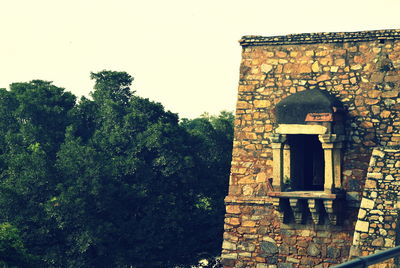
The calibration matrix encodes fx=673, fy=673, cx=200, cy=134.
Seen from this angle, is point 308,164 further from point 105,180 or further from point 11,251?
point 105,180

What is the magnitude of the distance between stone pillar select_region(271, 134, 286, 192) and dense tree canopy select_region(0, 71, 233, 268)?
962cm

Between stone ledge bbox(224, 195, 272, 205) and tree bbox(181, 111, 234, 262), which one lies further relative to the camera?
tree bbox(181, 111, 234, 262)

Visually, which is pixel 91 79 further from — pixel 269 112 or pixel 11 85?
pixel 269 112

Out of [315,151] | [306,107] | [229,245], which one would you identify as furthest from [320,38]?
[229,245]

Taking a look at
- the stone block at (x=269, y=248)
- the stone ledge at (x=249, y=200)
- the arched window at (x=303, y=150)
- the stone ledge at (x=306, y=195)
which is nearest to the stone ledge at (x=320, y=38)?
the arched window at (x=303, y=150)

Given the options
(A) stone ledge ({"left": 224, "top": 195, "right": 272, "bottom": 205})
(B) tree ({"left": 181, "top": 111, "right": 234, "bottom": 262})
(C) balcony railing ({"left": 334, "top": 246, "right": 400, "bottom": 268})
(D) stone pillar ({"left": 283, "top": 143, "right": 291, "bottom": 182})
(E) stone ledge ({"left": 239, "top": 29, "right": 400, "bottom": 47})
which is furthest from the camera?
(B) tree ({"left": 181, "top": 111, "right": 234, "bottom": 262})

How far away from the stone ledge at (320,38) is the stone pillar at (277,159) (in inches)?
77.1

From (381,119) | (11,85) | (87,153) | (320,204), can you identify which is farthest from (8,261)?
(11,85)

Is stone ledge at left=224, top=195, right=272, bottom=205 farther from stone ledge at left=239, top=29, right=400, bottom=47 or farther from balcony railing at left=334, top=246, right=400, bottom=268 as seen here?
balcony railing at left=334, top=246, right=400, bottom=268

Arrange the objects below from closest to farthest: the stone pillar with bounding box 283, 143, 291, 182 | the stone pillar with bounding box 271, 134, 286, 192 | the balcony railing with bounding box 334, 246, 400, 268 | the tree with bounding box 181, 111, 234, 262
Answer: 1. the balcony railing with bounding box 334, 246, 400, 268
2. the stone pillar with bounding box 271, 134, 286, 192
3. the stone pillar with bounding box 283, 143, 291, 182
4. the tree with bounding box 181, 111, 234, 262

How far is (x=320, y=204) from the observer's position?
40.6 feet

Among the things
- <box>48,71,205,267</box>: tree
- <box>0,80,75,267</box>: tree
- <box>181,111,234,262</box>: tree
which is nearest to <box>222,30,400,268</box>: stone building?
<box>48,71,205,267</box>: tree

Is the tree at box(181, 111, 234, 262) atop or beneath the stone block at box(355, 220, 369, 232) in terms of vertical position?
atop

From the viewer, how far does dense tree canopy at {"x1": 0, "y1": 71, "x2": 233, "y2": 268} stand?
2145 cm
